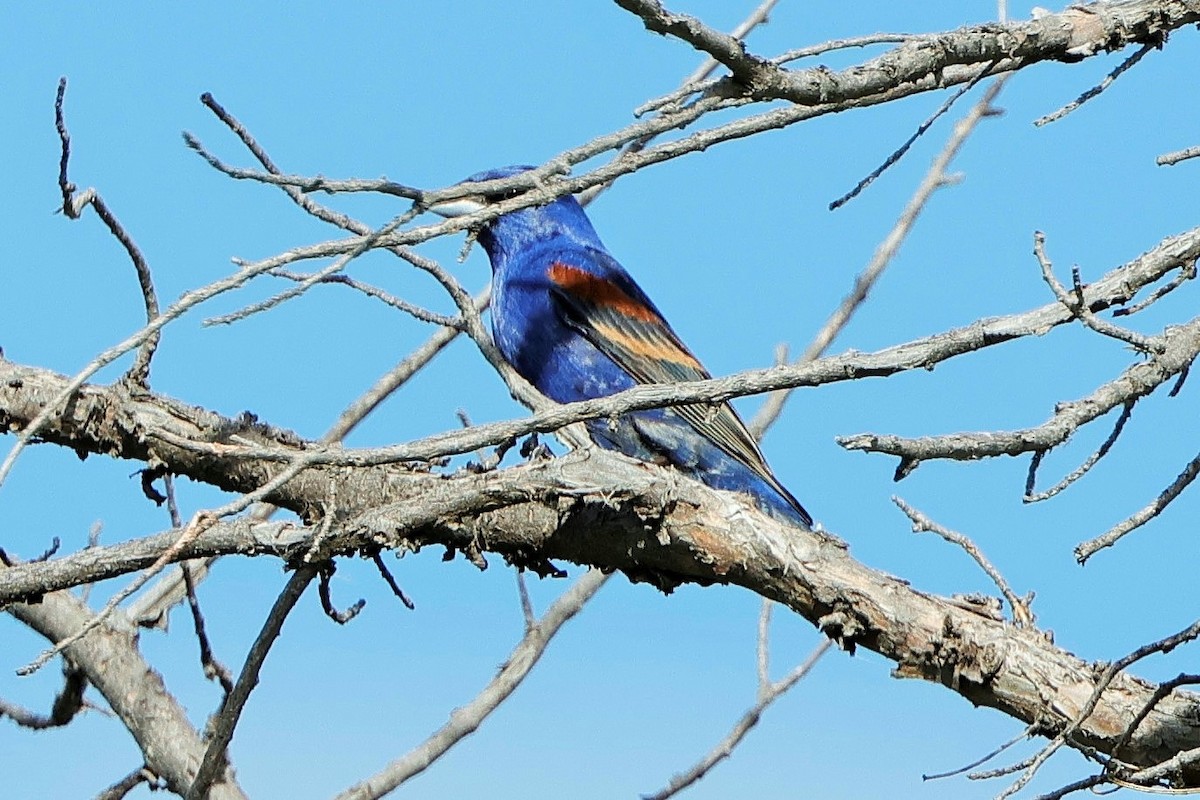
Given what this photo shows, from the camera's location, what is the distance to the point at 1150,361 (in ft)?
8.52

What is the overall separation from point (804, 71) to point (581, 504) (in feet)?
3.75

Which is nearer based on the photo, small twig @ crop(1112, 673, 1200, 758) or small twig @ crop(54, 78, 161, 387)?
small twig @ crop(1112, 673, 1200, 758)

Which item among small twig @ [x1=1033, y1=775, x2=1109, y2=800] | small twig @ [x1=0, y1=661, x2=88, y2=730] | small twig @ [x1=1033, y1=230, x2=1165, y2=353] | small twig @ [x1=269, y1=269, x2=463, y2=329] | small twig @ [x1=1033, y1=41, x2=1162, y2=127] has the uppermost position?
A: small twig @ [x1=269, y1=269, x2=463, y2=329]

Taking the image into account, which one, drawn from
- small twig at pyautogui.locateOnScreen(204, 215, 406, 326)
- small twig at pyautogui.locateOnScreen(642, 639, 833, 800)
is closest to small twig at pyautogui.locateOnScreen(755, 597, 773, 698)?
small twig at pyautogui.locateOnScreen(642, 639, 833, 800)

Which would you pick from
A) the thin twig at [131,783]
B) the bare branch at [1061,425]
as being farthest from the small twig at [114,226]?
the bare branch at [1061,425]

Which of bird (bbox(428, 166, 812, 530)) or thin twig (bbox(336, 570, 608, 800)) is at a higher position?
bird (bbox(428, 166, 812, 530))

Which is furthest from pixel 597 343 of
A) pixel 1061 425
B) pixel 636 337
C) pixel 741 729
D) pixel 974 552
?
pixel 1061 425

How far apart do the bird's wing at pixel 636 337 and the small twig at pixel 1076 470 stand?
7.83 ft

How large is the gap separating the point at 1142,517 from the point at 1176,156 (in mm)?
686

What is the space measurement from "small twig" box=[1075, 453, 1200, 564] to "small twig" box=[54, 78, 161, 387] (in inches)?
75.4

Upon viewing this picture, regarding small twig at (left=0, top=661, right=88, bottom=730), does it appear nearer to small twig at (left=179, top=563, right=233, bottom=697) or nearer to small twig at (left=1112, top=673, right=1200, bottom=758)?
small twig at (left=179, top=563, right=233, bottom=697)

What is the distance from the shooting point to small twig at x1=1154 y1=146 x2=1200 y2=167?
2715mm

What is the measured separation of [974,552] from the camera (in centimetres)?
310

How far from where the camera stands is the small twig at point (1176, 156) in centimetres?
271
